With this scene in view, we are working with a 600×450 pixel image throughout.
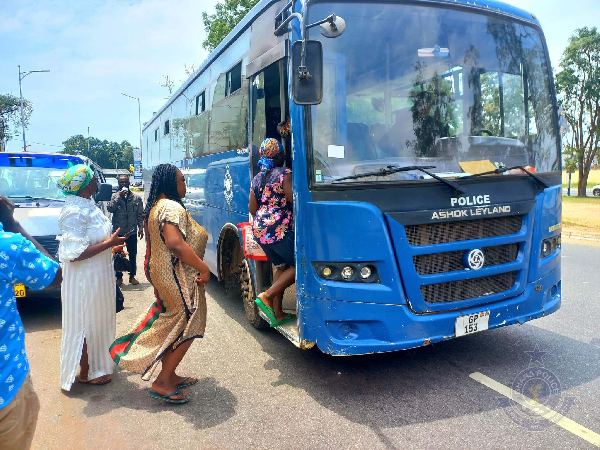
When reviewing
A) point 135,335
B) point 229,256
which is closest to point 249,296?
point 229,256

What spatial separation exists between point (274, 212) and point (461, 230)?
1560 mm

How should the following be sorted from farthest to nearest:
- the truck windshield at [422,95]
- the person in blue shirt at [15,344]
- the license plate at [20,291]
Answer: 1. the license plate at [20,291]
2. the truck windshield at [422,95]
3. the person in blue shirt at [15,344]

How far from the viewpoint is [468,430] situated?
10.6ft

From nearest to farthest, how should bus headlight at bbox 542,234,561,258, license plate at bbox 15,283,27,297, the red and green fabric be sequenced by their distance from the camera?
the red and green fabric
bus headlight at bbox 542,234,561,258
license plate at bbox 15,283,27,297

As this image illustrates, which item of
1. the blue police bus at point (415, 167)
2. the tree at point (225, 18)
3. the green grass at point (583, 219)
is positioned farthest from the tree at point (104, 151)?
the blue police bus at point (415, 167)

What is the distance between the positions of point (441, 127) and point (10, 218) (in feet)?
10.1

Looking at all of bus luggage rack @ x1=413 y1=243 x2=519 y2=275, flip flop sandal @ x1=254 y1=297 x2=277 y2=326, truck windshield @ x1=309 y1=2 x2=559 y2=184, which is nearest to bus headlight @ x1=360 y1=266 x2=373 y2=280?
bus luggage rack @ x1=413 y1=243 x2=519 y2=275

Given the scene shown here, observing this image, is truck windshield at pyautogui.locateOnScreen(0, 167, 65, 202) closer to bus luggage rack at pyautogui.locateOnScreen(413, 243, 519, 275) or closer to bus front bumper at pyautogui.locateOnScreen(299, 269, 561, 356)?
bus front bumper at pyautogui.locateOnScreen(299, 269, 561, 356)

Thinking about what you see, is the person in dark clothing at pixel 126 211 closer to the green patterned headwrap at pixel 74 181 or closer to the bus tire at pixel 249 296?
the bus tire at pixel 249 296

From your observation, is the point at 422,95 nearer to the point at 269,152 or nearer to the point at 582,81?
the point at 269,152

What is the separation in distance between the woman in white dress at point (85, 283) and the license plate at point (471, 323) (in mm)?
2707

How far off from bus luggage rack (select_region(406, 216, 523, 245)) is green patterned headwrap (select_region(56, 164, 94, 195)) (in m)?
2.51

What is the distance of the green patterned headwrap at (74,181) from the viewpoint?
3902 millimetres

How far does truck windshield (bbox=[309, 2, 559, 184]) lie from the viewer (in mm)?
3705
